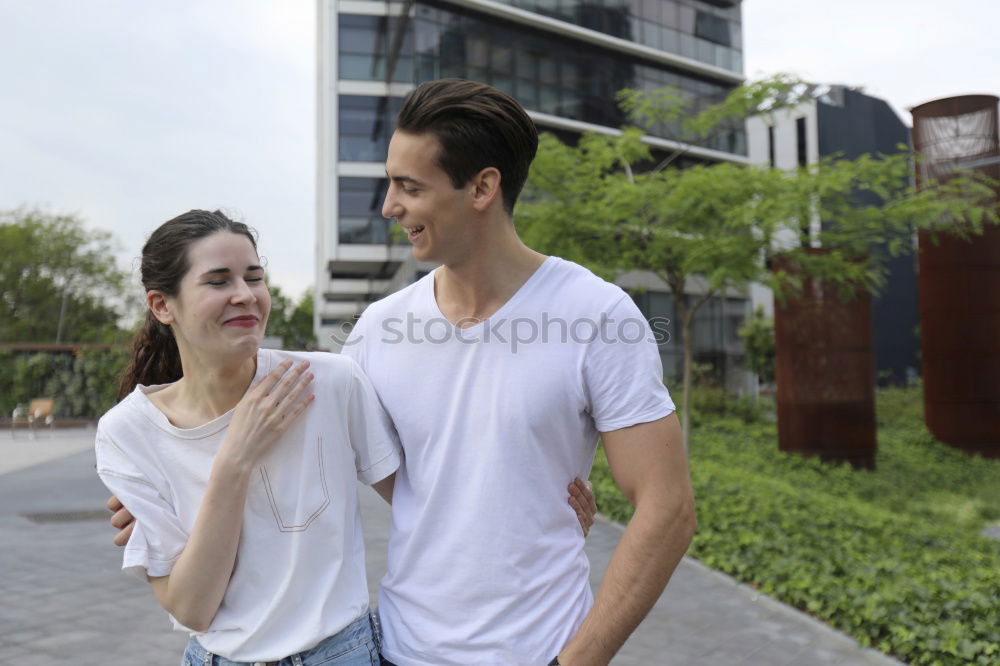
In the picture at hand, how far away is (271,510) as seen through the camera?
1.66 meters

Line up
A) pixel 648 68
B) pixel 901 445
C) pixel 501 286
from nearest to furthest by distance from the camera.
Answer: pixel 501 286 → pixel 901 445 → pixel 648 68

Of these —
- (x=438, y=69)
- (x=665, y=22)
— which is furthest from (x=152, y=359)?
(x=665, y=22)

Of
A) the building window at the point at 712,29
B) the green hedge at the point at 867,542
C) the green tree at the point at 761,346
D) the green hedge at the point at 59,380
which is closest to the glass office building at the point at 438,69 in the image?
the building window at the point at 712,29

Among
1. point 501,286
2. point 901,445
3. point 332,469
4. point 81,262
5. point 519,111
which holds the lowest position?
point 901,445

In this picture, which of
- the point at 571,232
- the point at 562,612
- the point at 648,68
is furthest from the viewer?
the point at 648,68

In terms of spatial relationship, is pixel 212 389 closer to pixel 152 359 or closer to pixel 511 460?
pixel 152 359

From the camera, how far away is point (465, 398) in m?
1.61

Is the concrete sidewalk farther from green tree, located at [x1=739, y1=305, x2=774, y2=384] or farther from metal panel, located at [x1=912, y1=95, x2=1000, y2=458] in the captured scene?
green tree, located at [x1=739, y1=305, x2=774, y2=384]

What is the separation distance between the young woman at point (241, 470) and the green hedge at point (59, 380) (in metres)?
21.0

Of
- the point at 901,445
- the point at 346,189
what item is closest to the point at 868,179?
the point at 901,445

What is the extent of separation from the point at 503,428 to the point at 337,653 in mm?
555

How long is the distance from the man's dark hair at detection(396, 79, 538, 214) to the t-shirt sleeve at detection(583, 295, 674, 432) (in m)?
0.38

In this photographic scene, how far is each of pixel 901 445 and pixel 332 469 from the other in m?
16.5

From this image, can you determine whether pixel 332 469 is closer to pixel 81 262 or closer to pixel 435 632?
pixel 435 632
